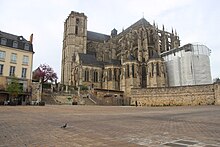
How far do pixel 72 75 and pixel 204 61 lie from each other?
3069 centimetres

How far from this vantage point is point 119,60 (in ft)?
166

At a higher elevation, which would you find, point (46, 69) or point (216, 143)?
point (46, 69)

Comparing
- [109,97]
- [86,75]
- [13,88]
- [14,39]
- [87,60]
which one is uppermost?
[14,39]

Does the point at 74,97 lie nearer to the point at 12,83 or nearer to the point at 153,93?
the point at 12,83

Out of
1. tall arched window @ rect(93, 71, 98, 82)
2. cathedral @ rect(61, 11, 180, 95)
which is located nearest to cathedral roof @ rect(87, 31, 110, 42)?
cathedral @ rect(61, 11, 180, 95)

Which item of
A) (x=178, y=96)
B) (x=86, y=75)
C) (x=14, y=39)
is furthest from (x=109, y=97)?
(x=14, y=39)

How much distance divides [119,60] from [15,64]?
2698 cm

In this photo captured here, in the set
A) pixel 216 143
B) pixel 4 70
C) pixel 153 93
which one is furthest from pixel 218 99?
pixel 4 70

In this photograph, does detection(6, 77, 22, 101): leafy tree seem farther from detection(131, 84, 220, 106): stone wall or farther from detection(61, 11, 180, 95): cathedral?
detection(131, 84, 220, 106): stone wall

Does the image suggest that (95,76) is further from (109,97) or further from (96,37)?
(96,37)

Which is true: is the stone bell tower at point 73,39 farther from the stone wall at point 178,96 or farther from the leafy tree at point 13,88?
the leafy tree at point 13,88

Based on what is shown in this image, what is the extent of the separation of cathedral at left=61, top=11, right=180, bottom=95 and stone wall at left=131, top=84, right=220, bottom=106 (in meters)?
5.77

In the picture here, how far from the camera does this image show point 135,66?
42.5 meters

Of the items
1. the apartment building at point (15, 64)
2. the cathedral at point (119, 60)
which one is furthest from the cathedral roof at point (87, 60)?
the apartment building at point (15, 64)
